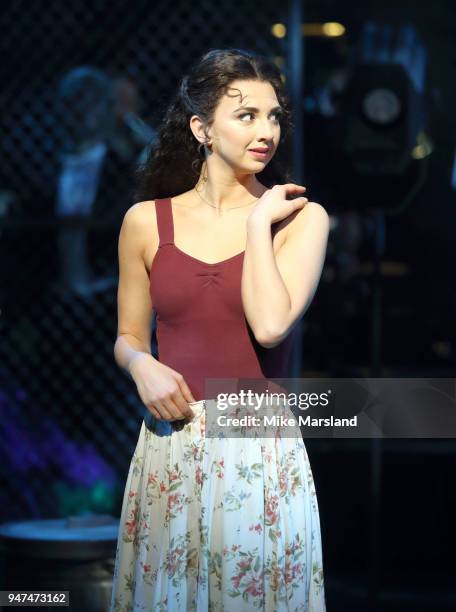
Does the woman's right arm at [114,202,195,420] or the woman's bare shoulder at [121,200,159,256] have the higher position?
the woman's bare shoulder at [121,200,159,256]

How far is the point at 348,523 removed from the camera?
407 centimetres

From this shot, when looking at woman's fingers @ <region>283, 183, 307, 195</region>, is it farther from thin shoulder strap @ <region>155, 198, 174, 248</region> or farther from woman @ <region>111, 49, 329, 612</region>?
thin shoulder strap @ <region>155, 198, 174, 248</region>

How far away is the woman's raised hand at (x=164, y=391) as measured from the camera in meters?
2.00

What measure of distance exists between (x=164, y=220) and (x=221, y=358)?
0.34m

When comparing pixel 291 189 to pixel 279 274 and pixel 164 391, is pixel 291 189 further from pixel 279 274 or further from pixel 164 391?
pixel 164 391

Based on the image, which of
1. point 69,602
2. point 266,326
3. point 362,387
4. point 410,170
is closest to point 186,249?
point 266,326

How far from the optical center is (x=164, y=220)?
2.21m

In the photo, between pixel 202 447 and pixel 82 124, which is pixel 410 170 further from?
pixel 202 447

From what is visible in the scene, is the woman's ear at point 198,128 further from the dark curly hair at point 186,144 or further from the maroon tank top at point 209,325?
the maroon tank top at point 209,325

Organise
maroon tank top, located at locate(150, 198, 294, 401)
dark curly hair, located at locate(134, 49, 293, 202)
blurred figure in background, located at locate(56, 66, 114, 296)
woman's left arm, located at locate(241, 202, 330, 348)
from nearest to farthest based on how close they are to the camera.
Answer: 1. woman's left arm, located at locate(241, 202, 330, 348)
2. maroon tank top, located at locate(150, 198, 294, 401)
3. dark curly hair, located at locate(134, 49, 293, 202)
4. blurred figure in background, located at locate(56, 66, 114, 296)

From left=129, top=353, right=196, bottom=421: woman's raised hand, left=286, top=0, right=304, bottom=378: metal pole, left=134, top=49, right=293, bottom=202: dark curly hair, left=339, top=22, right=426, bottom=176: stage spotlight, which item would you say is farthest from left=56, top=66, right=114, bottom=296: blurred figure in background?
left=129, top=353, right=196, bottom=421: woman's raised hand

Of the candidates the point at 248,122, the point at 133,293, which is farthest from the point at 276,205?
the point at 133,293

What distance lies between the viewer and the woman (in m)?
1.99

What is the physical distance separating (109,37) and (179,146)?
228cm
